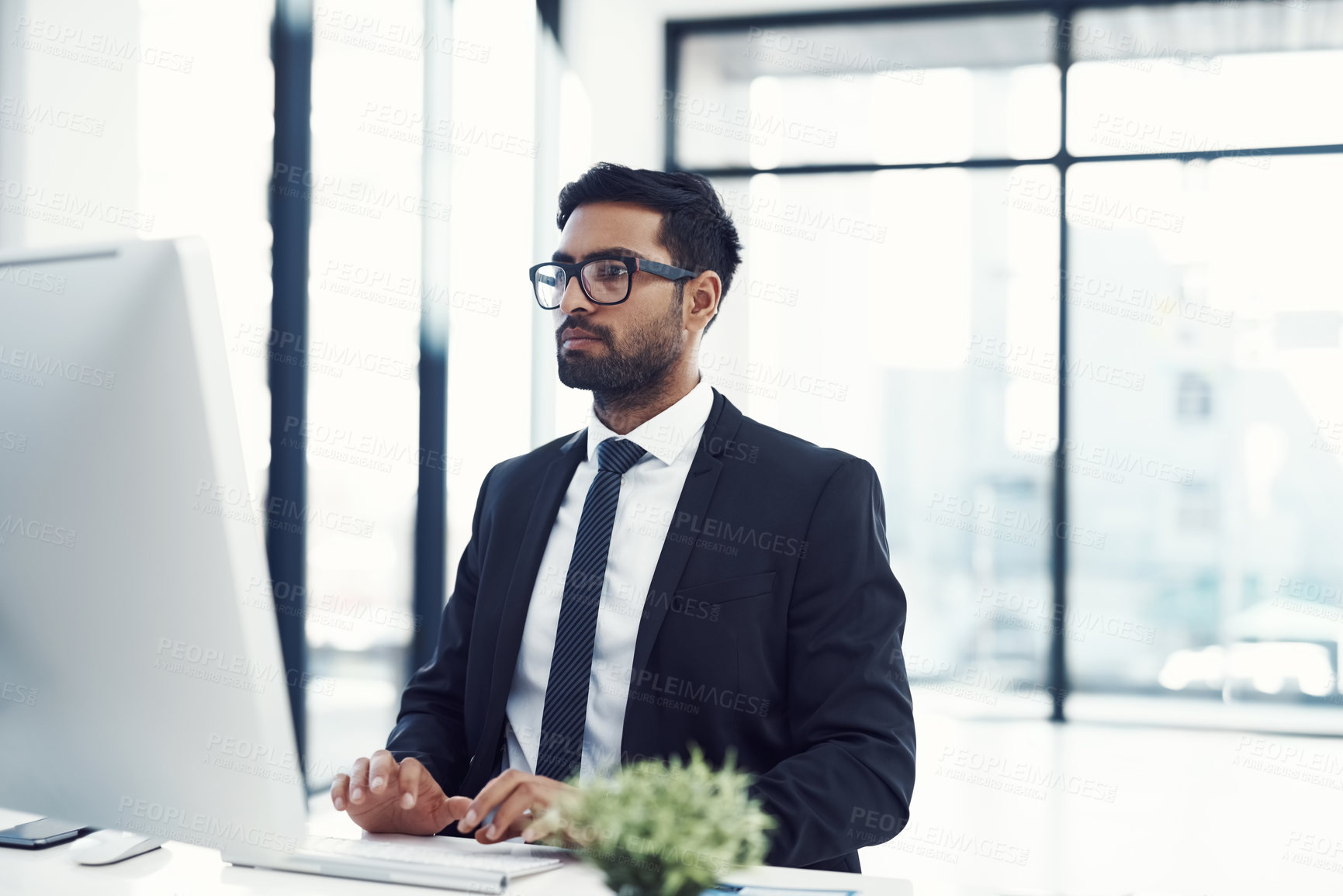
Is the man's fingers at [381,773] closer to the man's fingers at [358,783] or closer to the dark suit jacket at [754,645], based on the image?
the man's fingers at [358,783]

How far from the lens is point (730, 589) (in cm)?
149

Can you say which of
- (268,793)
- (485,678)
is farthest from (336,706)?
(268,793)

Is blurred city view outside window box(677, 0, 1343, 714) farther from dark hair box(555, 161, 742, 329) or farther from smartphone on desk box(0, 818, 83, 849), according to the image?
smartphone on desk box(0, 818, 83, 849)

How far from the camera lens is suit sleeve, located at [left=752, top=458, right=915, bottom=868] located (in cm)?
124

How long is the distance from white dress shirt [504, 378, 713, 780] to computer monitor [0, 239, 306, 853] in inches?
29.9

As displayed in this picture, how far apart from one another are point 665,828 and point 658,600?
0.82m

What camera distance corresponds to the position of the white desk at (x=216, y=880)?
97cm

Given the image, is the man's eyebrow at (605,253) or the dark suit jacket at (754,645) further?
the man's eyebrow at (605,253)

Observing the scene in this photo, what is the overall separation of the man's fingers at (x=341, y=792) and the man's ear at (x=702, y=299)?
35.9 inches

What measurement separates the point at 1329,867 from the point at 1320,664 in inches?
73.4

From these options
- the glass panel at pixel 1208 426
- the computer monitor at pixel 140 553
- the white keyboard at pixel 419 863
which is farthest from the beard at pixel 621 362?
the glass panel at pixel 1208 426

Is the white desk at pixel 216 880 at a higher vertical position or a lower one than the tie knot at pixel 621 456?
lower

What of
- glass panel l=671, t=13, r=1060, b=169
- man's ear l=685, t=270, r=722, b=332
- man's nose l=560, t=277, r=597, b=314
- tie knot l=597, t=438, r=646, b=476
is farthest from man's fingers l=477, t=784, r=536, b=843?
glass panel l=671, t=13, r=1060, b=169

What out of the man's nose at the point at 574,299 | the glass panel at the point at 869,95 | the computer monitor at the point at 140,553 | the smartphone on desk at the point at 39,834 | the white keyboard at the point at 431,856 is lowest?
the smartphone on desk at the point at 39,834
